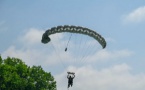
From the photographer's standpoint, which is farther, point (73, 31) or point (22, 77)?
point (22, 77)

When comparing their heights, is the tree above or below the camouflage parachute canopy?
above

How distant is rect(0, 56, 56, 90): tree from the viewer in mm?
66875

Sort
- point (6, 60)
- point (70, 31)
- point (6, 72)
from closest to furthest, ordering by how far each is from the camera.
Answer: point (70, 31) → point (6, 72) → point (6, 60)

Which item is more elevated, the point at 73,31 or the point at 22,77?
the point at 22,77

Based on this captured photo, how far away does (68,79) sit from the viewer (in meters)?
41.0

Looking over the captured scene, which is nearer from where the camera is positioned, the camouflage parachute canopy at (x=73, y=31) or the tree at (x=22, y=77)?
the camouflage parachute canopy at (x=73, y=31)

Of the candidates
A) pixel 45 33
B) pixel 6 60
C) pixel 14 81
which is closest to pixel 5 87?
pixel 14 81

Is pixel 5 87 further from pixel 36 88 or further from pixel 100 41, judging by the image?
pixel 100 41

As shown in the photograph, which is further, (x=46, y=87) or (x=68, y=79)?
(x=46, y=87)

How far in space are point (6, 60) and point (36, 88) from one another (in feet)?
24.4

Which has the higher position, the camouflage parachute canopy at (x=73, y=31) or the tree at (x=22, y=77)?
the tree at (x=22, y=77)

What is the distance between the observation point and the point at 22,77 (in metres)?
71.3

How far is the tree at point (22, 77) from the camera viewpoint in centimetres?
6688

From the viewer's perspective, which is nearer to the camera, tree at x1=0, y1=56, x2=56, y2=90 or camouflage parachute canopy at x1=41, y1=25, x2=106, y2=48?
camouflage parachute canopy at x1=41, y1=25, x2=106, y2=48
